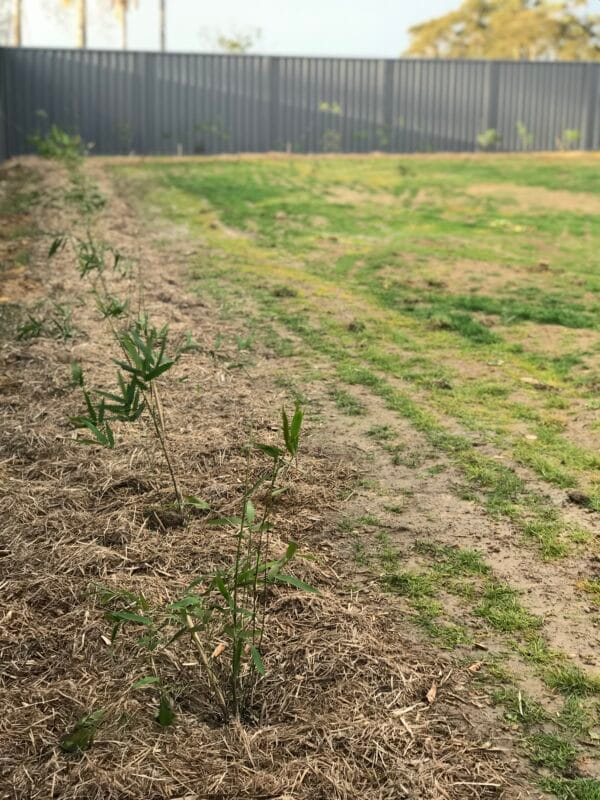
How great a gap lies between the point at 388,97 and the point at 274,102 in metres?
2.34

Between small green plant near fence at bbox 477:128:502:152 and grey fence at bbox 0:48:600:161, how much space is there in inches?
5.3

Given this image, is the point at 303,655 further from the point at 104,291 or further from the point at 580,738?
the point at 104,291

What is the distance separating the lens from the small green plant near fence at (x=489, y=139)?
19594 millimetres

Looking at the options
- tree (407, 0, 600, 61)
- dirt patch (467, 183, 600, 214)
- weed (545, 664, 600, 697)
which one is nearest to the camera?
weed (545, 664, 600, 697)

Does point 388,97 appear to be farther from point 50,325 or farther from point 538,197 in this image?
point 50,325

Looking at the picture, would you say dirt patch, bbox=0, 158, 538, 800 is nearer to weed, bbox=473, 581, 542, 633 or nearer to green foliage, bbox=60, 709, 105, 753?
green foliage, bbox=60, 709, 105, 753

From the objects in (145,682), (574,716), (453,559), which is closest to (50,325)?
(453,559)

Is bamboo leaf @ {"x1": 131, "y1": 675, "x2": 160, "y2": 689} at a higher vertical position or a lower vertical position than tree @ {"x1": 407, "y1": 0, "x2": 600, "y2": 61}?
lower

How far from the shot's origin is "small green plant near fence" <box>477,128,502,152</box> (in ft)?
64.3

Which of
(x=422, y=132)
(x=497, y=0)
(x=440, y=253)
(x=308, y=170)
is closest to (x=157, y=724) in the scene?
(x=440, y=253)

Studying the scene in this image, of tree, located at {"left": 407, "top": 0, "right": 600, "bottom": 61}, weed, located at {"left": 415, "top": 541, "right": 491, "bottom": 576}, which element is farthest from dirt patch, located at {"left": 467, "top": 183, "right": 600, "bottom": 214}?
tree, located at {"left": 407, "top": 0, "right": 600, "bottom": 61}

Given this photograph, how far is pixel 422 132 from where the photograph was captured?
64.7 feet

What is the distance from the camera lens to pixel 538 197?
11.9m

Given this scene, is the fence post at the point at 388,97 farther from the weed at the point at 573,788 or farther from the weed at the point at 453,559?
the weed at the point at 573,788
